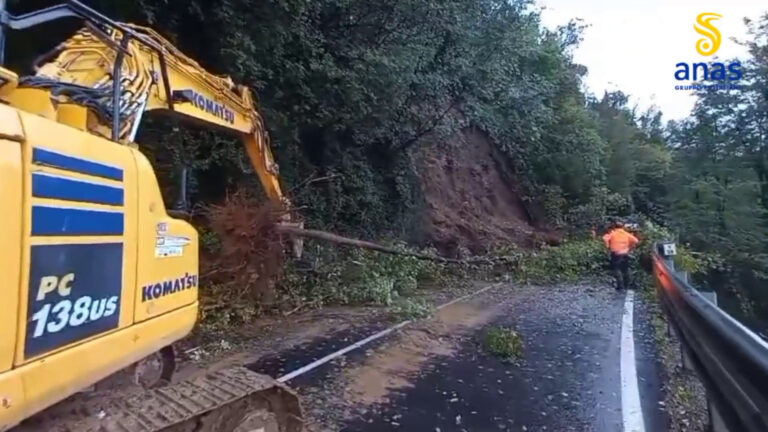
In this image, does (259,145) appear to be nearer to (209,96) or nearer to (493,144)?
(209,96)

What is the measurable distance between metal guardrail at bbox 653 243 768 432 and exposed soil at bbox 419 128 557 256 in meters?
15.3

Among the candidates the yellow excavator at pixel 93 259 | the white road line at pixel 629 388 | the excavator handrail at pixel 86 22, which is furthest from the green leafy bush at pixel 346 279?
the excavator handrail at pixel 86 22

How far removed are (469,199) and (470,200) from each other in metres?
0.05

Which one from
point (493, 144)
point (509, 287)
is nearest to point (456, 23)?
point (509, 287)

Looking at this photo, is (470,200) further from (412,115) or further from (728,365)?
(728,365)

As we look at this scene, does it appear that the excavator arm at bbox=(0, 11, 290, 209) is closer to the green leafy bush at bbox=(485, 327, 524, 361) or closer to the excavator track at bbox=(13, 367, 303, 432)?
the excavator track at bbox=(13, 367, 303, 432)

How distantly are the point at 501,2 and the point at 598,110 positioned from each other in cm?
2411

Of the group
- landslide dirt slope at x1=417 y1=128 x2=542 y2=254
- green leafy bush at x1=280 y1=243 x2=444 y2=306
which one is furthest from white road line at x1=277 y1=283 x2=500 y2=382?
landslide dirt slope at x1=417 y1=128 x2=542 y2=254

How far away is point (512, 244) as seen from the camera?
23234 mm

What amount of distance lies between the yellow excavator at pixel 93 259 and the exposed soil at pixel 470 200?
55.1 ft

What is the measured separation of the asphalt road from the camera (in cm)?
573

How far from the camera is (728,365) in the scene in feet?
13.4

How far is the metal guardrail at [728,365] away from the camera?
10.9 feet

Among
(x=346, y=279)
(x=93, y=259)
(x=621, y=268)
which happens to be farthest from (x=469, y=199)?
(x=93, y=259)
